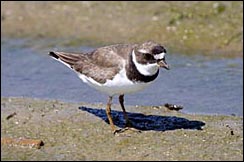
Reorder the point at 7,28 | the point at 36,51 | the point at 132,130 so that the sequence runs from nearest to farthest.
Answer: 1. the point at 132,130
2. the point at 36,51
3. the point at 7,28

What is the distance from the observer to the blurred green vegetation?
39.2 ft

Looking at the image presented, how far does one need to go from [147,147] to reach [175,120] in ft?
3.44

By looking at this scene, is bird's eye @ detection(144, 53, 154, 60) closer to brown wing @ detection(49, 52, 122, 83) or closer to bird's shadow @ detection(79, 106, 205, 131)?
brown wing @ detection(49, 52, 122, 83)

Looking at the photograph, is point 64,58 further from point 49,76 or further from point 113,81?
point 49,76

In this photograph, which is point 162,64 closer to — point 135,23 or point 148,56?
point 148,56

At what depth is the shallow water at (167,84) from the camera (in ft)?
29.7

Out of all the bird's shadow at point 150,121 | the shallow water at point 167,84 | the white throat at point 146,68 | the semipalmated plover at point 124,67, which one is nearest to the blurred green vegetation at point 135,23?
the shallow water at point 167,84

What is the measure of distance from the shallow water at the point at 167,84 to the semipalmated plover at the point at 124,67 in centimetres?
164

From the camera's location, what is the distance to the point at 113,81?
705 cm

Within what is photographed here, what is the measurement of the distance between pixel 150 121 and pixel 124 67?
116cm

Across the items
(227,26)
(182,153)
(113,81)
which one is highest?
(227,26)

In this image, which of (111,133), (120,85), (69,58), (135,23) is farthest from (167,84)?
(135,23)

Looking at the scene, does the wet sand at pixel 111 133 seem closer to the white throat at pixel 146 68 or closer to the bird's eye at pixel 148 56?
the white throat at pixel 146 68

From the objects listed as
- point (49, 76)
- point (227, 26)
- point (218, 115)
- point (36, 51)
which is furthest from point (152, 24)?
point (218, 115)
